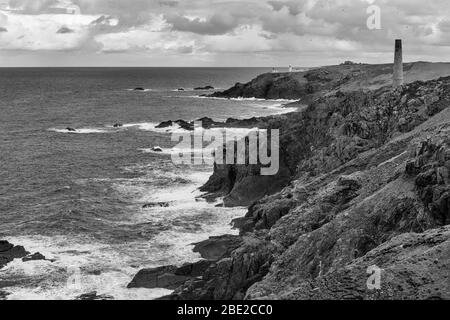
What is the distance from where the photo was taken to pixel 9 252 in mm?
43594

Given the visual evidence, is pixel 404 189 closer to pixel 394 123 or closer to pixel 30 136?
pixel 394 123

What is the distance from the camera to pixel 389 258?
19.5m

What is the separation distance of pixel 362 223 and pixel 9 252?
28939 millimetres

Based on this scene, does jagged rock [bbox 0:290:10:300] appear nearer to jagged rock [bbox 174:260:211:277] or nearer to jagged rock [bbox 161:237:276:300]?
jagged rock [bbox 174:260:211:277]

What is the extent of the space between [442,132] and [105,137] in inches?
3079

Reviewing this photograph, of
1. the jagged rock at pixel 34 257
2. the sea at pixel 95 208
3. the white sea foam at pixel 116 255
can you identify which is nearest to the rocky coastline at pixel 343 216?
the jagged rock at pixel 34 257

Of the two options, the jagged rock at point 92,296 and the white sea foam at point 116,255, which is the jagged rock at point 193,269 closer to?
the white sea foam at point 116,255

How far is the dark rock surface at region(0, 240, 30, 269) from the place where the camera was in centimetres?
4235

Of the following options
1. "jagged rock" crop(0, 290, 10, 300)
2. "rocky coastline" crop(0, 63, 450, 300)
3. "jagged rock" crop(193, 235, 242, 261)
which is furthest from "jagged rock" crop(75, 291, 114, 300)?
"jagged rock" crop(193, 235, 242, 261)

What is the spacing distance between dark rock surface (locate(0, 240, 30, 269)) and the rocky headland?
11.7 m

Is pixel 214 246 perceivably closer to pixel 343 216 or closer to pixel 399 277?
pixel 343 216

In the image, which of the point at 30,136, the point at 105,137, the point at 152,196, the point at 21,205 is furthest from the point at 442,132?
the point at 30,136

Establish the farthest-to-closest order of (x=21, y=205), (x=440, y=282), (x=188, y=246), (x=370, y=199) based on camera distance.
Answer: (x=21, y=205) < (x=188, y=246) < (x=370, y=199) < (x=440, y=282)

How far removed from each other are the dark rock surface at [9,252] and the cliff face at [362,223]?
15.9m
